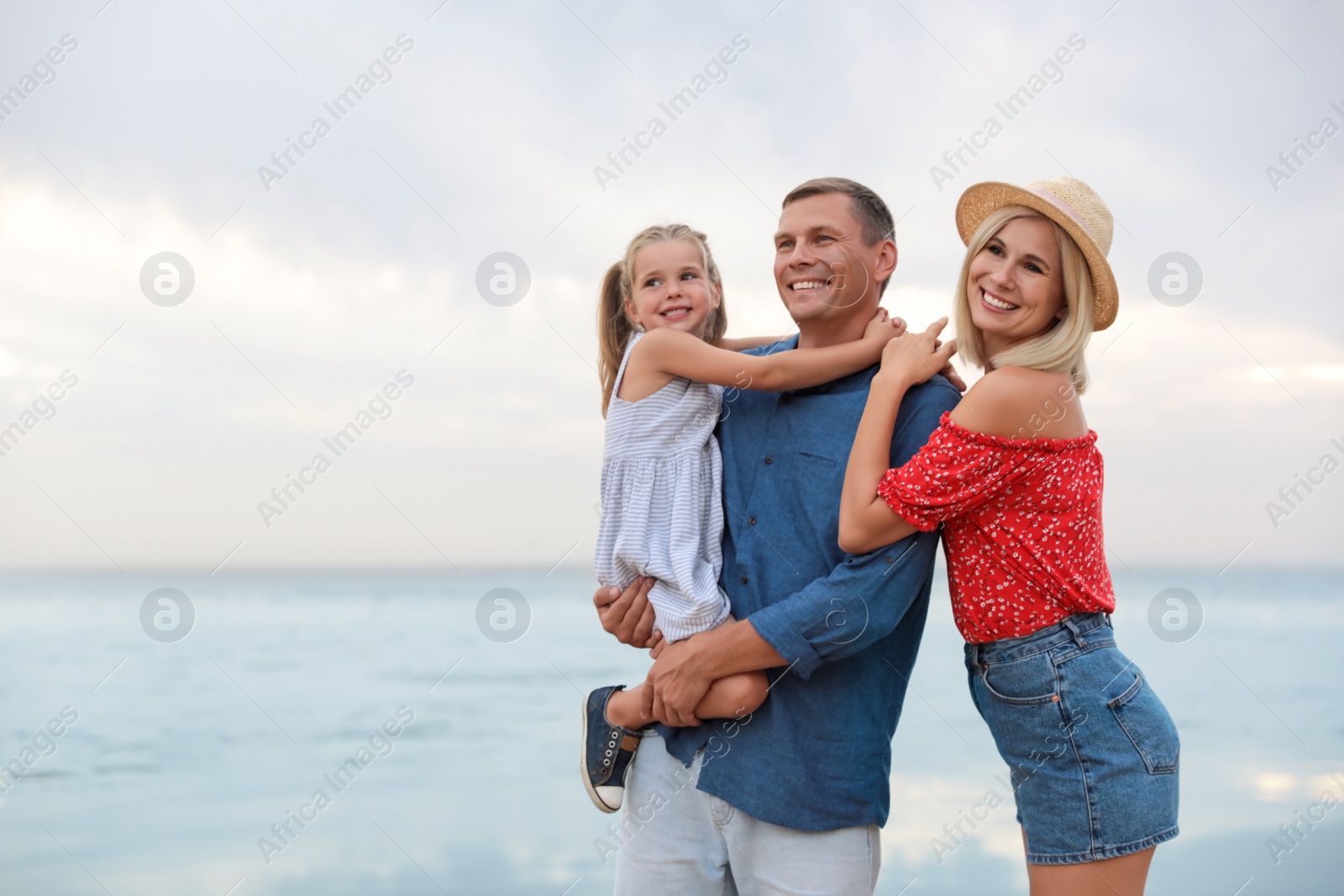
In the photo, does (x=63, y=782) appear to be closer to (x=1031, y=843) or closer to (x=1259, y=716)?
(x=1031, y=843)

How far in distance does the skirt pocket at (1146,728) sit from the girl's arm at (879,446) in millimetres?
516

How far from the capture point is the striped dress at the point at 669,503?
87.0 inches

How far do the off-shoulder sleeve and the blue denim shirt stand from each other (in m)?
0.11

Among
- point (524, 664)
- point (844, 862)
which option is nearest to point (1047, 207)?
point (844, 862)

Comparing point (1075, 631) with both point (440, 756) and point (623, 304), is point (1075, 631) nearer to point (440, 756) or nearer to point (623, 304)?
point (623, 304)

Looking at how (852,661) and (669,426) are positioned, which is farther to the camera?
(669,426)

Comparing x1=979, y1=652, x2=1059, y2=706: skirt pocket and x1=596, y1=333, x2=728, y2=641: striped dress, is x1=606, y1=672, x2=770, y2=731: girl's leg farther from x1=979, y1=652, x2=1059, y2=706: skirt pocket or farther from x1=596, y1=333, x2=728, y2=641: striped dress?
x1=979, y1=652, x2=1059, y2=706: skirt pocket

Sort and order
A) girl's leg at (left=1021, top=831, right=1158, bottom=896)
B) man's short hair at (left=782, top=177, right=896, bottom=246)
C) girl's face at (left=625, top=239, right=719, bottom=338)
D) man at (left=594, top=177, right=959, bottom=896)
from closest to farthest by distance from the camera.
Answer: girl's leg at (left=1021, top=831, right=1158, bottom=896), man at (left=594, top=177, right=959, bottom=896), man's short hair at (left=782, top=177, right=896, bottom=246), girl's face at (left=625, top=239, right=719, bottom=338)

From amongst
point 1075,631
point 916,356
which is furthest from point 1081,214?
point 1075,631

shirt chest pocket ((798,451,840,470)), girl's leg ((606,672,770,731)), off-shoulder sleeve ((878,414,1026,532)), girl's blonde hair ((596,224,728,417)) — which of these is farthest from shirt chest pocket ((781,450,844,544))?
girl's blonde hair ((596,224,728,417))

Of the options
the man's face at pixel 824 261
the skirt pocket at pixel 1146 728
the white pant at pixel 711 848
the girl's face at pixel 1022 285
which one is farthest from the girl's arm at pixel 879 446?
the white pant at pixel 711 848

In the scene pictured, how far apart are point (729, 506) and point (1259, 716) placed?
12984 millimetres

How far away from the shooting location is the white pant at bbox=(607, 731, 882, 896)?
2074 millimetres

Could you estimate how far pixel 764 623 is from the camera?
6.62 ft
